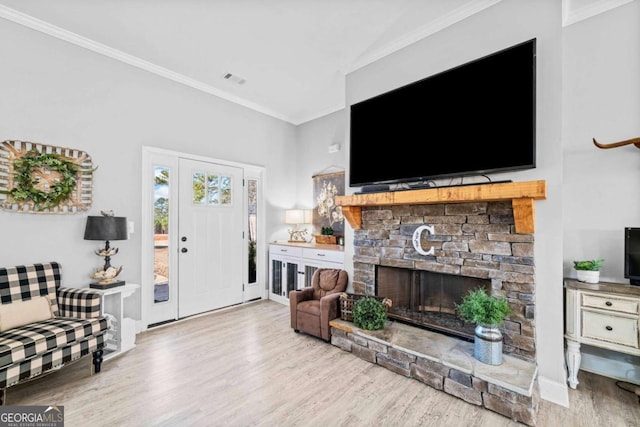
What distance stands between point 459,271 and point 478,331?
50 centimetres

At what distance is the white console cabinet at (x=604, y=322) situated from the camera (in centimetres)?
200

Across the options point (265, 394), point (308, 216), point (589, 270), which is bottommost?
point (265, 394)

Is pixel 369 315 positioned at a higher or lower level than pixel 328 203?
lower

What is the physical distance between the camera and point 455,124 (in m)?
2.50

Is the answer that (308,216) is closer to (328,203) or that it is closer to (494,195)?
(328,203)

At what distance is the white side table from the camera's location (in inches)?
110

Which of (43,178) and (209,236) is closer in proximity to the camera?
(43,178)

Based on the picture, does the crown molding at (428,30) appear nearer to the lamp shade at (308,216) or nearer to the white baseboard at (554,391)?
the lamp shade at (308,216)

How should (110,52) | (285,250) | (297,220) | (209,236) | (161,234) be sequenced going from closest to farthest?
(110,52) → (161,234) → (209,236) → (285,250) → (297,220)

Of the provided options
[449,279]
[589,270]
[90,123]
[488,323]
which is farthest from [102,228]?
[589,270]

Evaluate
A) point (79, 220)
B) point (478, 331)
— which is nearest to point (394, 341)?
point (478, 331)

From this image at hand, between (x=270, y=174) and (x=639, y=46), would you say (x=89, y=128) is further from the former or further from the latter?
(x=639, y=46)

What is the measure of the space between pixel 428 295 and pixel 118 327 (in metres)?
3.02

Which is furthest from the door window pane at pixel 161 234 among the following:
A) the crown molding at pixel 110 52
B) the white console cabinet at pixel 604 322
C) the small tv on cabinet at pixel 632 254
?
the small tv on cabinet at pixel 632 254
